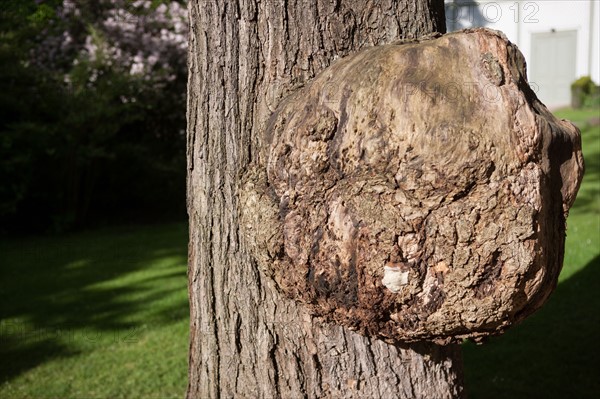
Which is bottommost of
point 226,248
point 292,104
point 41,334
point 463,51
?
point 41,334

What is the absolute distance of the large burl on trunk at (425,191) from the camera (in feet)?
5.93

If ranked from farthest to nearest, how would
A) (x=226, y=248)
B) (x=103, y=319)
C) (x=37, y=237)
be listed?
(x=37, y=237)
(x=103, y=319)
(x=226, y=248)

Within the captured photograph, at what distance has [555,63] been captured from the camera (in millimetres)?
19500

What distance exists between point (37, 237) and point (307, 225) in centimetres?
930

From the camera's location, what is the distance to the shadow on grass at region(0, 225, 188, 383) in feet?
19.7

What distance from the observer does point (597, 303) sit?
19.6 ft

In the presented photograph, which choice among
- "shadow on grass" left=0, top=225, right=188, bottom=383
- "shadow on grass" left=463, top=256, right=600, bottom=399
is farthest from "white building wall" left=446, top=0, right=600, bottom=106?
"shadow on grass" left=463, top=256, right=600, bottom=399

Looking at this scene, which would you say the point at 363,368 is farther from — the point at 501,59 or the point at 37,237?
the point at 37,237

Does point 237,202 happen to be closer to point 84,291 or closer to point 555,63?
point 84,291

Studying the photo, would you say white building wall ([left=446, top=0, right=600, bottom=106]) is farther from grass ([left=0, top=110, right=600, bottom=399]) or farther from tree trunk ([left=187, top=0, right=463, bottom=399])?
tree trunk ([left=187, top=0, right=463, bottom=399])

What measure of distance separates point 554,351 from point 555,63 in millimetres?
16180

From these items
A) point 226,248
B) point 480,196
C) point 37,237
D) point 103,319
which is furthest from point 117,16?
point 480,196

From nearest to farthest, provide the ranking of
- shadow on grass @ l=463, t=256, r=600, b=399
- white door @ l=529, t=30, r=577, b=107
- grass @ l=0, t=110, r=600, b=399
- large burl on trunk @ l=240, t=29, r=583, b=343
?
large burl on trunk @ l=240, t=29, r=583, b=343
shadow on grass @ l=463, t=256, r=600, b=399
grass @ l=0, t=110, r=600, b=399
white door @ l=529, t=30, r=577, b=107

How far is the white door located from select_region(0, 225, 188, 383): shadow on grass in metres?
13.1
